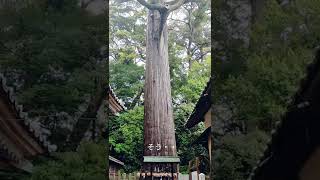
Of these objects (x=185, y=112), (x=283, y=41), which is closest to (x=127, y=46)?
(x=185, y=112)

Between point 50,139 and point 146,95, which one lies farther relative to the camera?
point 146,95

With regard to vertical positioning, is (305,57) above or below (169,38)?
below

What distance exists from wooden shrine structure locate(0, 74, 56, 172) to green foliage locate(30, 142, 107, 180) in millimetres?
109

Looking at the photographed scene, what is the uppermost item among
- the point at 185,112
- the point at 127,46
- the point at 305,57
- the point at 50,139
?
the point at 127,46

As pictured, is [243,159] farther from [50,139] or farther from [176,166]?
[50,139]

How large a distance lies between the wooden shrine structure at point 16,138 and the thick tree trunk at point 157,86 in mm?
1136

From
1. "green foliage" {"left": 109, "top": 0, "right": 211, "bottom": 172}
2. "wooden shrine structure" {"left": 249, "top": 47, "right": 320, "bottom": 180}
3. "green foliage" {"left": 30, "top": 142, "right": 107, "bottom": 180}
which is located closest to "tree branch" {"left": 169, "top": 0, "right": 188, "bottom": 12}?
"green foliage" {"left": 109, "top": 0, "right": 211, "bottom": 172}

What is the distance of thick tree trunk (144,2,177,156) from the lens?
16.5 feet

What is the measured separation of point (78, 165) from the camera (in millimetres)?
4375

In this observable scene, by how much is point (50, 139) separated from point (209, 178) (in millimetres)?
1559

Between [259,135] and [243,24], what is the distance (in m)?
1.09

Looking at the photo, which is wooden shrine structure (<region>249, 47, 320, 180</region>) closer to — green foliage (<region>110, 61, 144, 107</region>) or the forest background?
the forest background

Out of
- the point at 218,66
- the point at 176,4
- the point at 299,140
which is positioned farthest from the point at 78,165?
the point at 299,140

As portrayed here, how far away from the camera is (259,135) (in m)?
4.38
